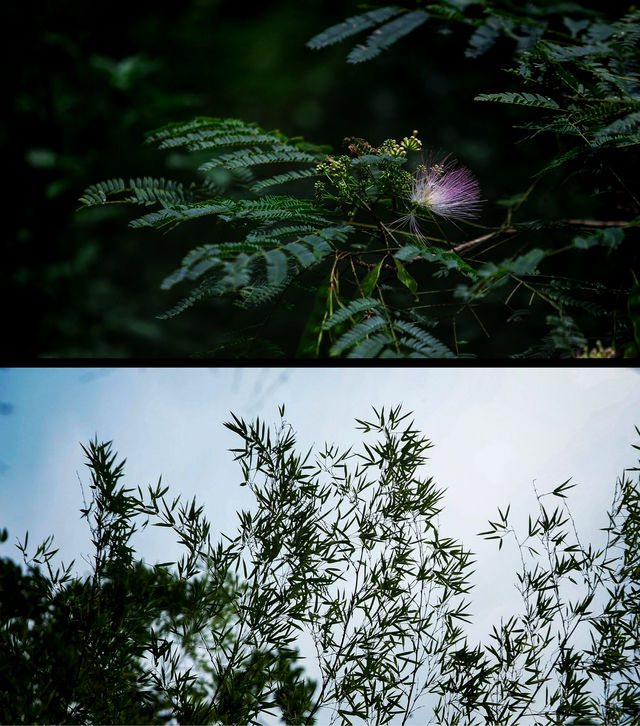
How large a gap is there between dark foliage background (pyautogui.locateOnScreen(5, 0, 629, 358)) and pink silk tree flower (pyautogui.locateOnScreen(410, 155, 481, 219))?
11cm

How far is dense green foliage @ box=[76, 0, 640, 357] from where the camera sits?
3.96ft

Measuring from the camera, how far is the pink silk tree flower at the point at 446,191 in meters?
1.33

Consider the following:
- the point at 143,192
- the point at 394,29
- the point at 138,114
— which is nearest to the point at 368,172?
the point at 394,29

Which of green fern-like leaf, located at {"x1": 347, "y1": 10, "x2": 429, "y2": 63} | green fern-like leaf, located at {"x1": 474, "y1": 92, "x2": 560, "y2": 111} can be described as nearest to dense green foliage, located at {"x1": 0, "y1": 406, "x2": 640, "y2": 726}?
green fern-like leaf, located at {"x1": 474, "y1": 92, "x2": 560, "y2": 111}

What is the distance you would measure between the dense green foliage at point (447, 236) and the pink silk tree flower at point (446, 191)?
2cm

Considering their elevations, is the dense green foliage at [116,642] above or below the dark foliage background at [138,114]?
below

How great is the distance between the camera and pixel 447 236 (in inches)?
53.0

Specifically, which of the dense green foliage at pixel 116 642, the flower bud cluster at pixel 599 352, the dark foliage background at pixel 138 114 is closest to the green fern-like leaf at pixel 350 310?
the dark foliage background at pixel 138 114

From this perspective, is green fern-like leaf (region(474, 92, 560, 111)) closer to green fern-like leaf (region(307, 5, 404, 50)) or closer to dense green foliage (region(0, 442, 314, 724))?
green fern-like leaf (region(307, 5, 404, 50))

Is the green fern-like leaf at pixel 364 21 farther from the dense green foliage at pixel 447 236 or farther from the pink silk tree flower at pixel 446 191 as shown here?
the pink silk tree flower at pixel 446 191

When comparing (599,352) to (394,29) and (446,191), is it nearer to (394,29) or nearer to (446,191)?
(446,191)

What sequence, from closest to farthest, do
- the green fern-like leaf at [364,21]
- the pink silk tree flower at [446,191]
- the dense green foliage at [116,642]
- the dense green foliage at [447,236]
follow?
the green fern-like leaf at [364,21] → the dense green foliage at [447,236] → the pink silk tree flower at [446,191] → the dense green foliage at [116,642]

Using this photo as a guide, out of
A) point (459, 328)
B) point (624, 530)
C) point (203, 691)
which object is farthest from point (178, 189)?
point (624, 530)

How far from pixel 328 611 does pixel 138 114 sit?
141cm
